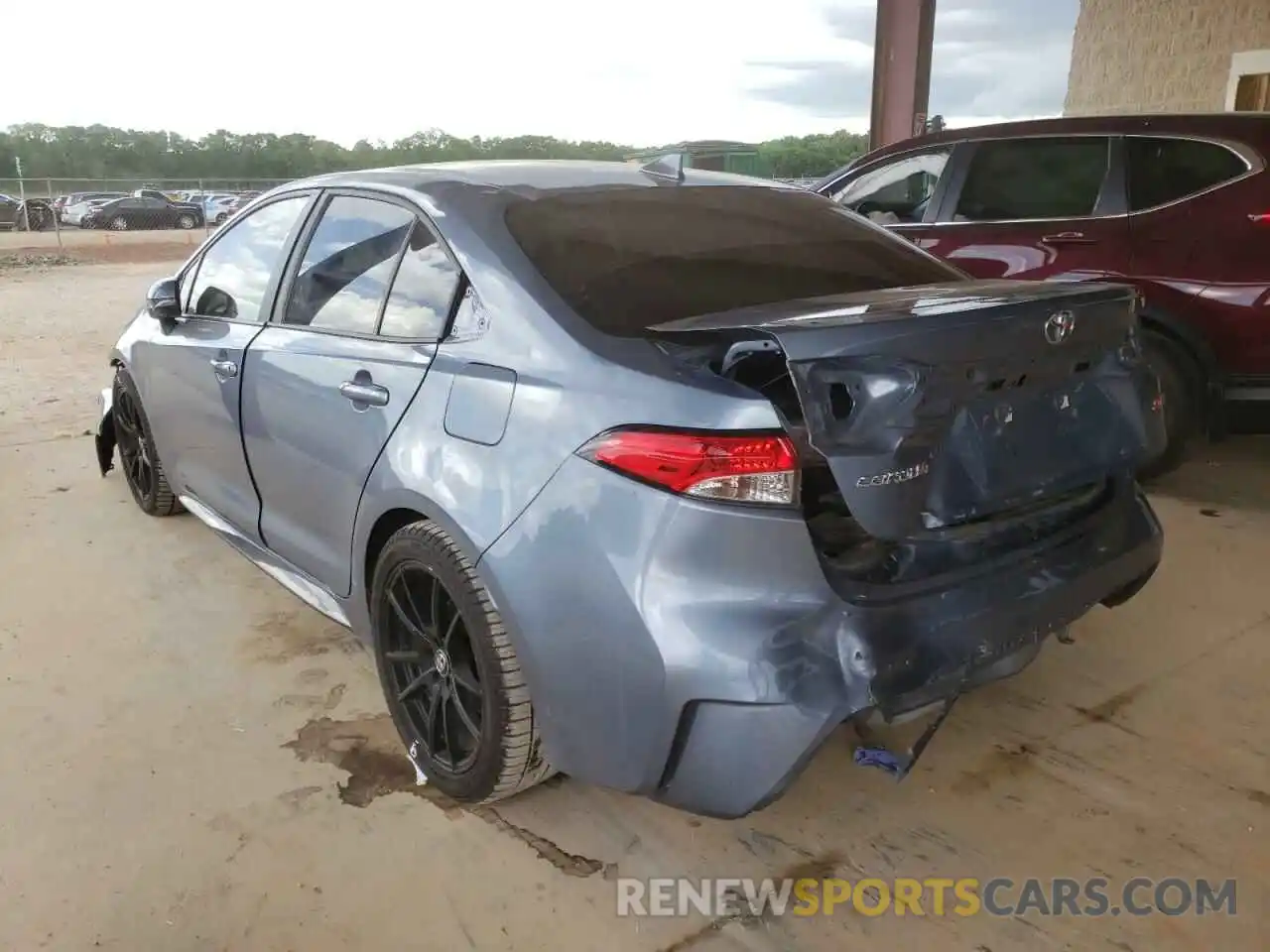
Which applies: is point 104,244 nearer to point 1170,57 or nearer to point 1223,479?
point 1170,57

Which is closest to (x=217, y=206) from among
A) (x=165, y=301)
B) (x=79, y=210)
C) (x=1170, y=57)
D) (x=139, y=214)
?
(x=139, y=214)

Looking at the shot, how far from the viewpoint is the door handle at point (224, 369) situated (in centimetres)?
301

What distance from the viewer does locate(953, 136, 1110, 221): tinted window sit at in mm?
4688

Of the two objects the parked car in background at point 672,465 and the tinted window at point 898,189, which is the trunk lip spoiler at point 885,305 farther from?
the tinted window at point 898,189

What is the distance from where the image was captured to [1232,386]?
170 inches

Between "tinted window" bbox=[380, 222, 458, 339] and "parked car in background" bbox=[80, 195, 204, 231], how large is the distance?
2615cm

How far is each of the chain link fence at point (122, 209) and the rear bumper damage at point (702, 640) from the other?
73.2 ft

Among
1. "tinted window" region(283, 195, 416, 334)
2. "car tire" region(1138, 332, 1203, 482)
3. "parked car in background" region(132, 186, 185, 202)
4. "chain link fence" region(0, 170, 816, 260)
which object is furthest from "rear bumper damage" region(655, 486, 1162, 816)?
"parked car in background" region(132, 186, 185, 202)

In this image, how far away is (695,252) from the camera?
2410 millimetres

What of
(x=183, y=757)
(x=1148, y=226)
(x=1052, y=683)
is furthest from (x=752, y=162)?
(x=183, y=757)

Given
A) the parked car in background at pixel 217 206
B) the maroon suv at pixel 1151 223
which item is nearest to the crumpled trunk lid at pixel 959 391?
the maroon suv at pixel 1151 223

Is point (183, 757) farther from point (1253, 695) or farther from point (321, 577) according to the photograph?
point (1253, 695)

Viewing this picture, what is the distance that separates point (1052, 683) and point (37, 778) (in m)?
→ 2.70

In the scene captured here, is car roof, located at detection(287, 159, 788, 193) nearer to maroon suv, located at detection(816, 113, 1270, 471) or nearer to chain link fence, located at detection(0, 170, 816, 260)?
maroon suv, located at detection(816, 113, 1270, 471)
